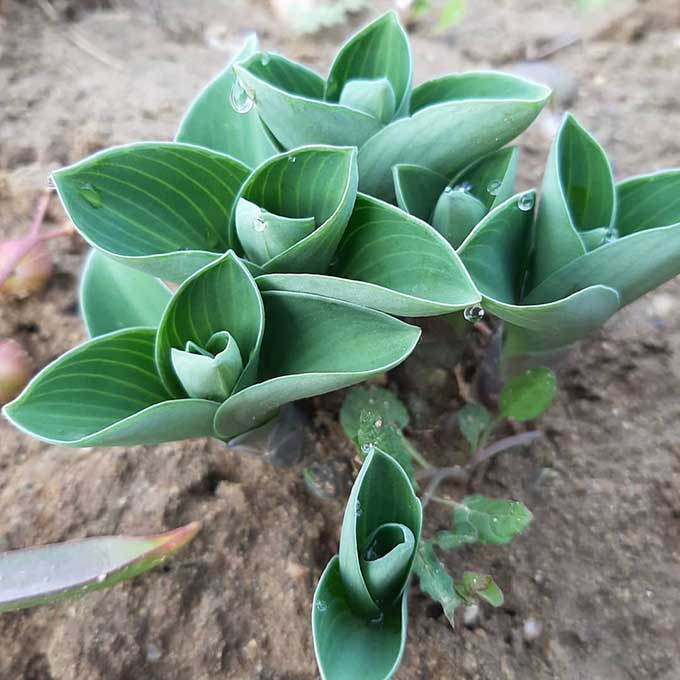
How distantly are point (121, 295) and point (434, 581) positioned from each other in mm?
599

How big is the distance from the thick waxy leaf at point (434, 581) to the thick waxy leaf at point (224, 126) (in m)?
0.61

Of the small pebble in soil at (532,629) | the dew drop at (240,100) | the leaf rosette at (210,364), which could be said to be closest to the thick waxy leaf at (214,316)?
the leaf rosette at (210,364)

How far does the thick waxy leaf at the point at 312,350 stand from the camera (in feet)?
2.48

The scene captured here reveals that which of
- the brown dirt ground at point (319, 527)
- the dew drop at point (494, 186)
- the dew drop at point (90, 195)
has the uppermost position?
the dew drop at point (90, 195)

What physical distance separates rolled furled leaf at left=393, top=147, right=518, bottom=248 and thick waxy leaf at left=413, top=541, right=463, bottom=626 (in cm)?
41

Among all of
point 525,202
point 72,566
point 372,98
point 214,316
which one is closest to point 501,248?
point 525,202

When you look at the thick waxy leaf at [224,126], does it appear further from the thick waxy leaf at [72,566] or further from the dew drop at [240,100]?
the thick waxy leaf at [72,566]

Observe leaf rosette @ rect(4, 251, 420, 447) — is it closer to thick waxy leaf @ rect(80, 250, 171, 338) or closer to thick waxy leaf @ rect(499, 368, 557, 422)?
thick waxy leaf @ rect(80, 250, 171, 338)

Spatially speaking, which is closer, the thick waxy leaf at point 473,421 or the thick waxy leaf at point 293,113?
the thick waxy leaf at point 293,113

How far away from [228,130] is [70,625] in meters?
0.74

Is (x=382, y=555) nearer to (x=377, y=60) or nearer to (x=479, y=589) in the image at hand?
(x=479, y=589)

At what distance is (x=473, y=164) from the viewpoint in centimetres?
95

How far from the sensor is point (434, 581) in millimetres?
859

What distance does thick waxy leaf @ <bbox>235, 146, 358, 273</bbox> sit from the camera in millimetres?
791
